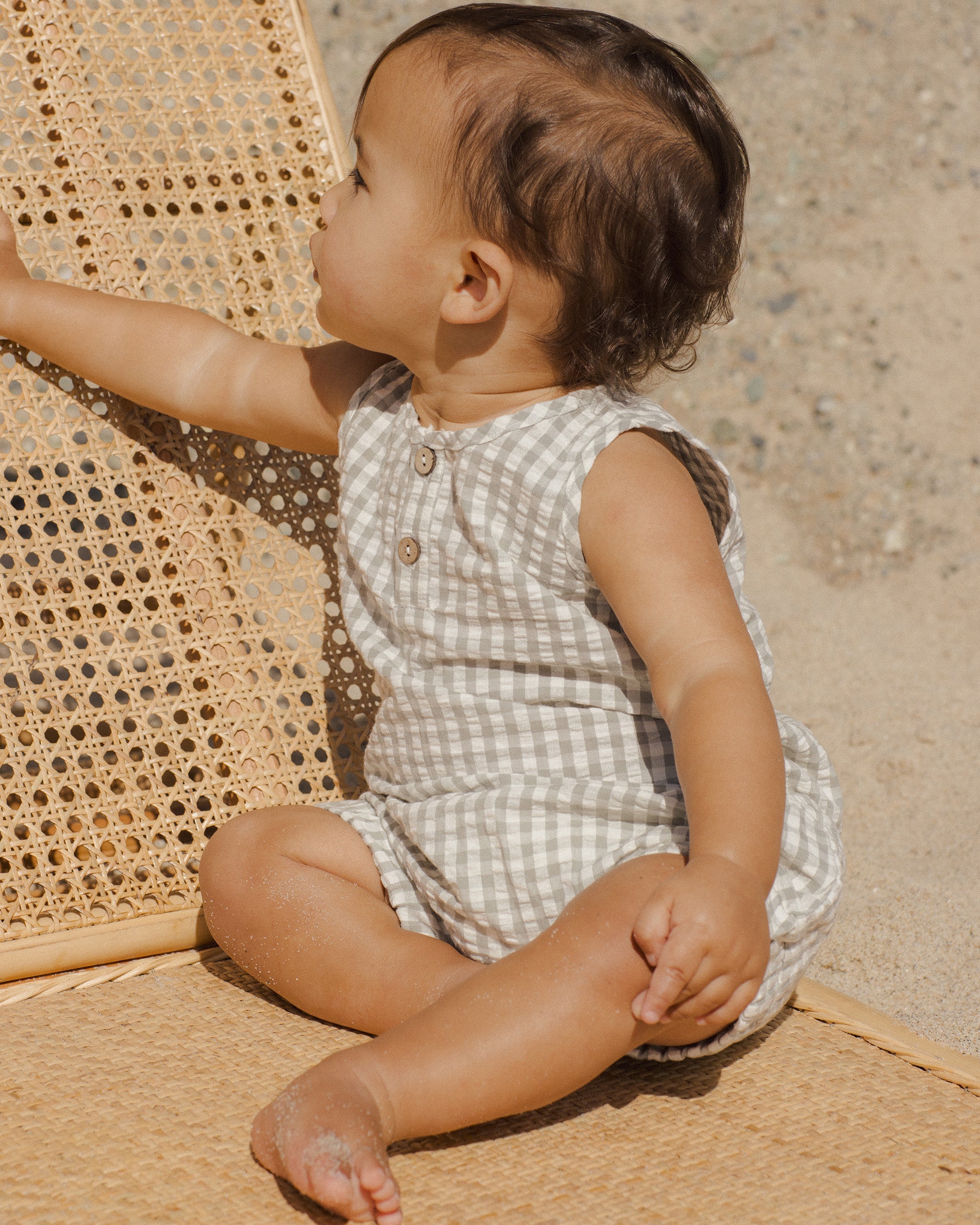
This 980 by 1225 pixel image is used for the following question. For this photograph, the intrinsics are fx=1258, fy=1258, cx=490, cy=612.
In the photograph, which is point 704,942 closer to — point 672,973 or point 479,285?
point 672,973

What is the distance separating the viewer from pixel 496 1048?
83 centimetres

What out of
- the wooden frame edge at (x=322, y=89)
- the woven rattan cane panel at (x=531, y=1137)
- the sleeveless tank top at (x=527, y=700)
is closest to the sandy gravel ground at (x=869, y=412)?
the woven rattan cane panel at (x=531, y=1137)

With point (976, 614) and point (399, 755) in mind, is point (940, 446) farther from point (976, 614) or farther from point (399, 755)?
point (399, 755)

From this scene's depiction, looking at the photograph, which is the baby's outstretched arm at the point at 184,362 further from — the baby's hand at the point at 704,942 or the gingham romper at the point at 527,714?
the baby's hand at the point at 704,942

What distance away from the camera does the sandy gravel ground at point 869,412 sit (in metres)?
1.55

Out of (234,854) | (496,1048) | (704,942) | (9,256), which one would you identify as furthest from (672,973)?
(9,256)

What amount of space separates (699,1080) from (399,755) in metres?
0.37

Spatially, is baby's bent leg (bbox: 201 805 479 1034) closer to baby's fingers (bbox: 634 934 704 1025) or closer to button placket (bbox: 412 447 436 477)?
baby's fingers (bbox: 634 934 704 1025)

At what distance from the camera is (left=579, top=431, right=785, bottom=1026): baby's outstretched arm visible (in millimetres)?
793

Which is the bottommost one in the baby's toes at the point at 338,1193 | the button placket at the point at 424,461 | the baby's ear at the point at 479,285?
the baby's toes at the point at 338,1193

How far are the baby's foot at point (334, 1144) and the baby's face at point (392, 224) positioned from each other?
1.93 feet

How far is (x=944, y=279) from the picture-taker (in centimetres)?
299

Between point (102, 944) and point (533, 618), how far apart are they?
1.67 ft

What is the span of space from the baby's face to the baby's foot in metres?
0.59
